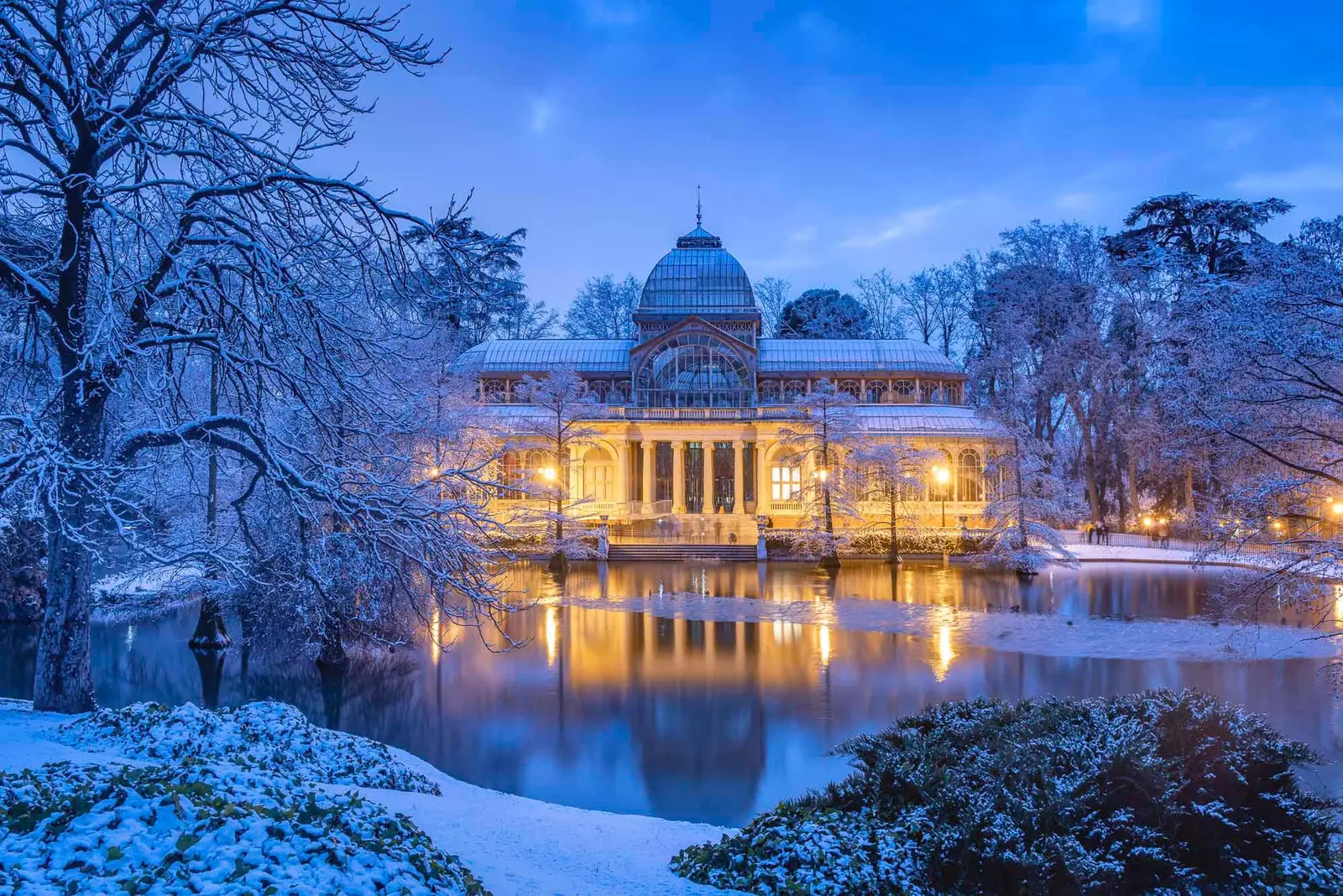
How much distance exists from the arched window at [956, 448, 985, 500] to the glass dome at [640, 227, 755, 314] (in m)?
13.4

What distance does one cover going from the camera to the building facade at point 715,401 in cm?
4038

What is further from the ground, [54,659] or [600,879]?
[54,659]

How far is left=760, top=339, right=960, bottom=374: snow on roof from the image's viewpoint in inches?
1773

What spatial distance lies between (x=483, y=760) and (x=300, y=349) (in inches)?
261

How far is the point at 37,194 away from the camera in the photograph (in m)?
7.41

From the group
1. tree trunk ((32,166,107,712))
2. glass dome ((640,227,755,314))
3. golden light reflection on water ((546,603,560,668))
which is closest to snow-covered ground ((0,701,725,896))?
tree trunk ((32,166,107,712))

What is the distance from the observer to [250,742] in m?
8.47

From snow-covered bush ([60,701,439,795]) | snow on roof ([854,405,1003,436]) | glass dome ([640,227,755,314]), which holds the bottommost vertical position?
snow-covered bush ([60,701,439,795])

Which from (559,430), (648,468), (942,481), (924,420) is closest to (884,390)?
(924,420)

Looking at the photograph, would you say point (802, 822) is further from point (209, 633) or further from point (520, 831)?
point (209, 633)

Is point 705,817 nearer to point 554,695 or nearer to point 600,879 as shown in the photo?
point 600,879

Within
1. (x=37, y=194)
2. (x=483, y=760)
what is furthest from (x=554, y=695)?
(x=37, y=194)

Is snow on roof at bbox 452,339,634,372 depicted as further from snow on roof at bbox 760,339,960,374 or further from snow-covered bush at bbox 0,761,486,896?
snow-covered bush at bbox 0,761,486,896

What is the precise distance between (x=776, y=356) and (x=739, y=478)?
7.43 metres
